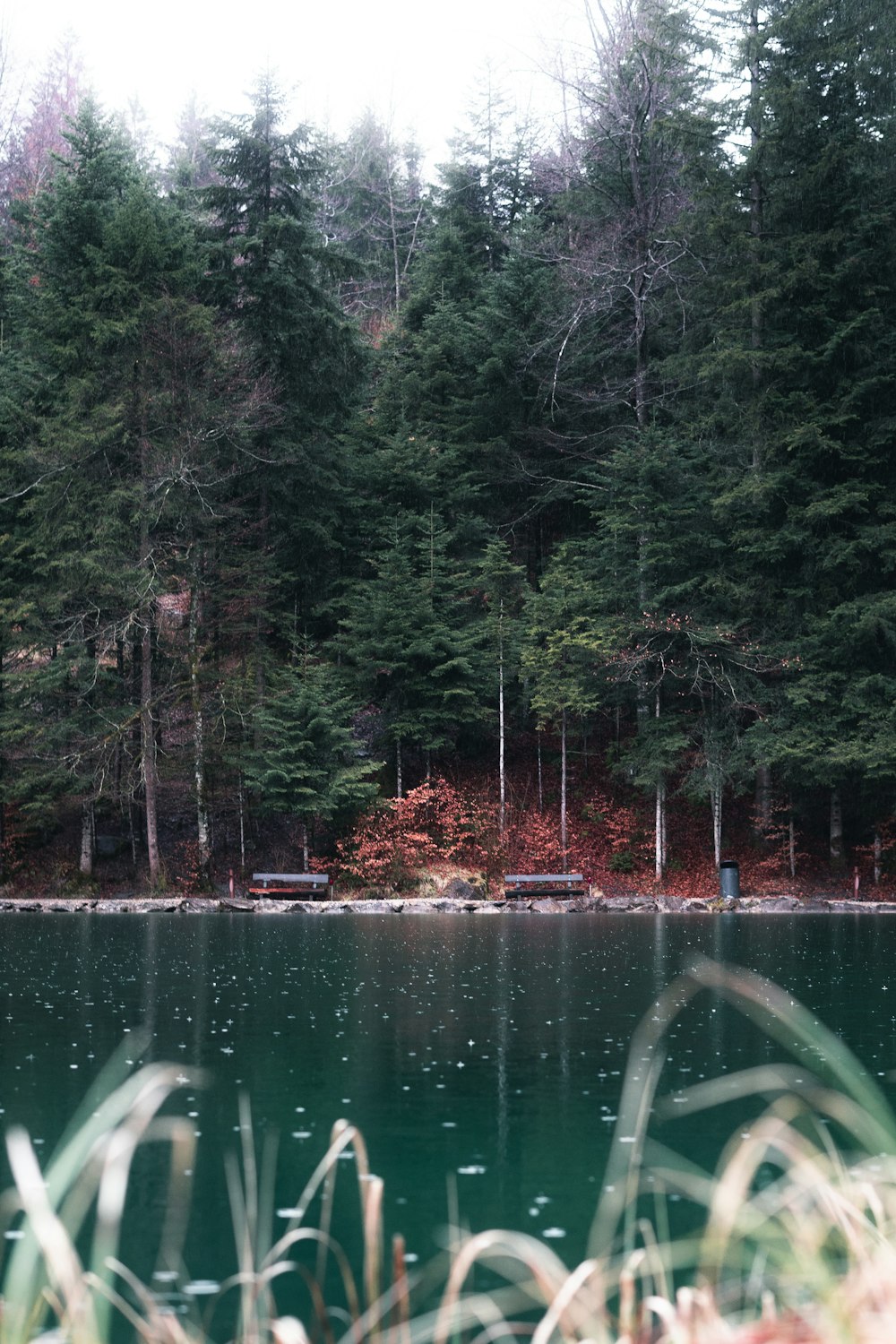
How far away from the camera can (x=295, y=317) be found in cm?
2950

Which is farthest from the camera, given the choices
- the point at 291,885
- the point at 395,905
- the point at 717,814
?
the point at 291,885

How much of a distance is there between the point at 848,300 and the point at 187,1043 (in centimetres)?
2191

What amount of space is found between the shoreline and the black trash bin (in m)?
0.42

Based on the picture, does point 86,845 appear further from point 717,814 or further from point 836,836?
point 836,836

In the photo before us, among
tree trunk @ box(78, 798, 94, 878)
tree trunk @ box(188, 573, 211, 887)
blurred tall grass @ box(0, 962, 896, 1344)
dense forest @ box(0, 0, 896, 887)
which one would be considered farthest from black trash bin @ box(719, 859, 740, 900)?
blurred tall grass @ box(0, 962, 896, 1344)

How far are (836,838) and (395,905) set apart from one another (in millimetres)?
8767

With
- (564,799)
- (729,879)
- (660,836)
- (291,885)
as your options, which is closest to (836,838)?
(729,879)

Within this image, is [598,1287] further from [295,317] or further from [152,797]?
[295,317]

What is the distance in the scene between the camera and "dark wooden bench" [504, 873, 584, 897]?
2502 cm

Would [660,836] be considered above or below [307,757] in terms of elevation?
below

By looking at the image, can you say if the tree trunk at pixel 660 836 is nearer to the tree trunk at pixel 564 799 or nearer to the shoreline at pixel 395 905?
the shoreline at pixel 395 905

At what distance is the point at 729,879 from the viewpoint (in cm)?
2417

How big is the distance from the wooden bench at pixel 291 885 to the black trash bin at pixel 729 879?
7490mm

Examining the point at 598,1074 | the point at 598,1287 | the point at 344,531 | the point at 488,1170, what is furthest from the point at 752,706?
the point at 598,1287
